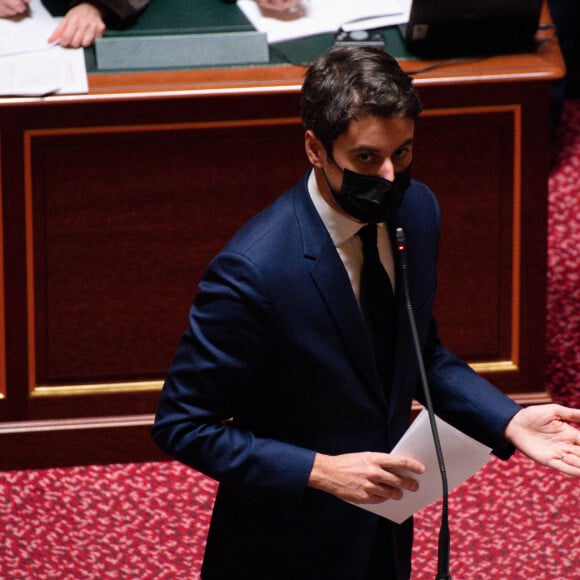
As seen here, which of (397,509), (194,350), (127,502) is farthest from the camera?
(127,502)

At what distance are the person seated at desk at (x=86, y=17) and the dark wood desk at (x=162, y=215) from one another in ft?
0.52

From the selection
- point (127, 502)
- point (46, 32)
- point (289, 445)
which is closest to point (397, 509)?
point (289, 445)

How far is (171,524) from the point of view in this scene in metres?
2.92

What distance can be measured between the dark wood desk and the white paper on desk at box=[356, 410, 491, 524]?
1.45 meters

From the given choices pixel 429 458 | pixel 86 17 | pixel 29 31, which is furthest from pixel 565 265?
pixel 429 458

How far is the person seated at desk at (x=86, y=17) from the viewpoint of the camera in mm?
3037

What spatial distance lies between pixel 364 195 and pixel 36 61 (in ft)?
5.61

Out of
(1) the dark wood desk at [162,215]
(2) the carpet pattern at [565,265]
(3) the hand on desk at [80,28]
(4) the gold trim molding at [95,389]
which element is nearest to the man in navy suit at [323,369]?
(1) the dark wood desk at [162,215]

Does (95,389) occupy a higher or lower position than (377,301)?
→ lower

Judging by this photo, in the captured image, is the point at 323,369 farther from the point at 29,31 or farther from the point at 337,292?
the point at 29,31

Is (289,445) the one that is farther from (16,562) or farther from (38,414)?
(38,414)

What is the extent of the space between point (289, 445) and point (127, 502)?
5.00ft

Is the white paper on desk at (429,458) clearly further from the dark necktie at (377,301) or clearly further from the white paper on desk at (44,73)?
the white paper on desk at (44,73)

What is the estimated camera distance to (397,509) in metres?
1.66
